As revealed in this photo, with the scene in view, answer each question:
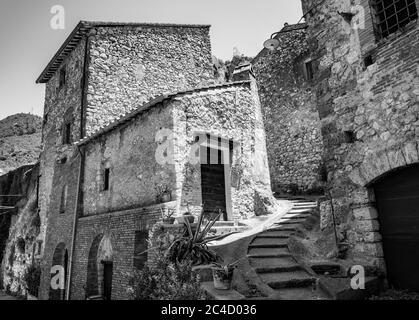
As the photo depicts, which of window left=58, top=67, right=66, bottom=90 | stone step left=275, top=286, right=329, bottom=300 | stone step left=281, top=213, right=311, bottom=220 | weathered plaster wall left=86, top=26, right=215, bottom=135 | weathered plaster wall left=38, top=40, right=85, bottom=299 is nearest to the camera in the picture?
stone step left=275, top=286, right=329, bottom=300

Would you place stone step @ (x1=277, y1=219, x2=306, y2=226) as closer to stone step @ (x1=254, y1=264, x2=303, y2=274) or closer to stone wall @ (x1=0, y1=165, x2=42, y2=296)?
stone step @ (x1=254, y1=264, x2=303, y2=274)

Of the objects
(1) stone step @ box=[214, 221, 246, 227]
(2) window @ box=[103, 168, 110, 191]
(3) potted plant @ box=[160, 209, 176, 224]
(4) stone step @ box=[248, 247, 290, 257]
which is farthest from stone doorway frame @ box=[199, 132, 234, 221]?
(2) window @ box=[103, 168, 110, 191]

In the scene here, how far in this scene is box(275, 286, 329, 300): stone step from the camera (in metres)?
4.88

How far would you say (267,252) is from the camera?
682cm

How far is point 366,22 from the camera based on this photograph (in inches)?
223

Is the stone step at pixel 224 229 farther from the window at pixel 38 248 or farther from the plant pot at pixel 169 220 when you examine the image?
the window at pixel 38 248

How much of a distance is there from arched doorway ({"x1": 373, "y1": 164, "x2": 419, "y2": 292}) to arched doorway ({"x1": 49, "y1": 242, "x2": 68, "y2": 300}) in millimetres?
11109

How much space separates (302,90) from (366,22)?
10785 mm

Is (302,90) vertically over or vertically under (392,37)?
over

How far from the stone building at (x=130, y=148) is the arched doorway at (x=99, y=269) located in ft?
0.11

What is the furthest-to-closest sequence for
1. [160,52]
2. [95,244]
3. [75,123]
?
[160,52], [75,123], [95,244]

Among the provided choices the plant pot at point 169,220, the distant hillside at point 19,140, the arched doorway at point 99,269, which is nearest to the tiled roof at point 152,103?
the plant pot at point 169,220
